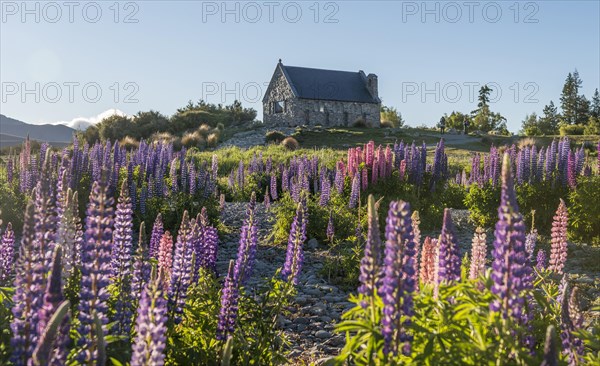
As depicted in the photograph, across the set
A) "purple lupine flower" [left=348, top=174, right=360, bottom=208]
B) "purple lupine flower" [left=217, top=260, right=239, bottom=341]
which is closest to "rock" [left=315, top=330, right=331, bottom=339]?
"purple lupine flower" [left=217, top=260, right=239, bottom=341]

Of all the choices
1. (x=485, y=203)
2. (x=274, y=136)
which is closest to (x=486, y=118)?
(x=274, y=136)

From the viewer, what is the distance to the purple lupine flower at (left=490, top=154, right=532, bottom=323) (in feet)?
8.85

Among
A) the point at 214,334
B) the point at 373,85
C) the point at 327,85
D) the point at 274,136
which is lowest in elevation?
the point at 214,334

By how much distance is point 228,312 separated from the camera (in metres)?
4.07

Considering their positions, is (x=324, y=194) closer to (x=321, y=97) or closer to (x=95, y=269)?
(x=95, y=269)

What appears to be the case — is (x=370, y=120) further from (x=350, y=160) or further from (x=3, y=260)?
(x=3, y=260)

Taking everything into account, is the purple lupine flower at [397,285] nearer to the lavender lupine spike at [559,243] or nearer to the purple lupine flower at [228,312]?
the purple lupine flower at [228,312]

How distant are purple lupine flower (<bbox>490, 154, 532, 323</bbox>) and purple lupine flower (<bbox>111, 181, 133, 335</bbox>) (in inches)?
90.9

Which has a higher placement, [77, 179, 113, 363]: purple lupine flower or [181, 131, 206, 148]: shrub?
[181, 131, 206, 148]: shrub

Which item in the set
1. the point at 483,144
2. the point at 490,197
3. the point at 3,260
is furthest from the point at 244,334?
the point at 483,144

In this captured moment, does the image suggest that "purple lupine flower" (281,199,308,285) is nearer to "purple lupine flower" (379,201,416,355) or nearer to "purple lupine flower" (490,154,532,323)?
"purple lupine flower" (379,201,416,355)

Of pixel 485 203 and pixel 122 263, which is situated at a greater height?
pixel 122 263

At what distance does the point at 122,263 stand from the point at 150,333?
1664mm

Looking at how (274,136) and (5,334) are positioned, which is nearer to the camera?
(5,334)
